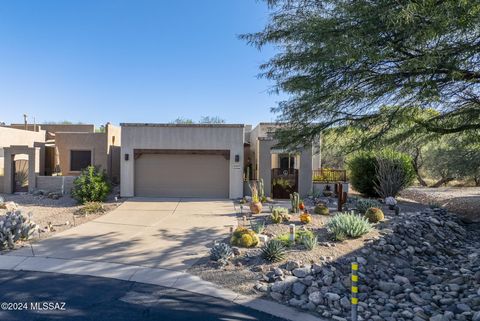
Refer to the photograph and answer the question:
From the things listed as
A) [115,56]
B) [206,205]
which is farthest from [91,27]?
[206,205]

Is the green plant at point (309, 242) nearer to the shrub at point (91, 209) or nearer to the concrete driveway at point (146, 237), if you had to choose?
the concrete driveway at point (146, 237)

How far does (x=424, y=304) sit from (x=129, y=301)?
5.06 metres

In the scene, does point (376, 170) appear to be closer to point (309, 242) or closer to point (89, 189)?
point (309, 242)

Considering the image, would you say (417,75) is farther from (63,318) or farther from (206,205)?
(206,205)

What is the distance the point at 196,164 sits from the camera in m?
17.2

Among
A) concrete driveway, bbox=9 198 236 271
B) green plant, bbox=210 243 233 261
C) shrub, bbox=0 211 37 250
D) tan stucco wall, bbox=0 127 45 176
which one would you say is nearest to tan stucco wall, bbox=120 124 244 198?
concrete driveway, bbox=9 198 236 271

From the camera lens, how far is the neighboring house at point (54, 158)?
57.9 ft

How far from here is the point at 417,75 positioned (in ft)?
20.3

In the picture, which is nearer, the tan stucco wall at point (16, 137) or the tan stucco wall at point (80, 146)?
the tan stucco wall at point (80, 146)

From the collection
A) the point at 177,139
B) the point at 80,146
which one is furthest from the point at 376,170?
the point at 80,146

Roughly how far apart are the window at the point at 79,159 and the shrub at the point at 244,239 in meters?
15.7

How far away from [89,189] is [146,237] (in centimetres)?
692

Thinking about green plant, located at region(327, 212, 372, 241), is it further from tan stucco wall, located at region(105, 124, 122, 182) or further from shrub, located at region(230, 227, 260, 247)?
tan stucco wall, located at region(105, 124, 122, 182)

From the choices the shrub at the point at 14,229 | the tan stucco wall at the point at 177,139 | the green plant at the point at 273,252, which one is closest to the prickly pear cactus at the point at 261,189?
the tan stucco wall at the point at 177,139
